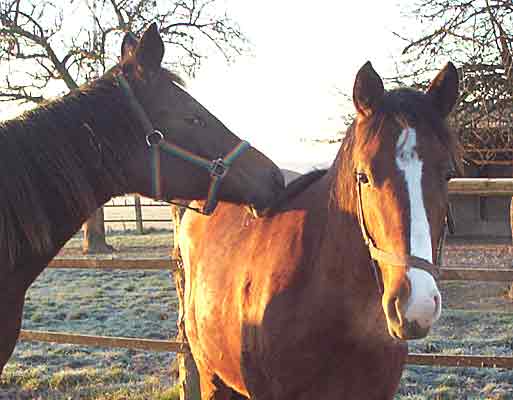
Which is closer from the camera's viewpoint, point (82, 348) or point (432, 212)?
point (432, 212)

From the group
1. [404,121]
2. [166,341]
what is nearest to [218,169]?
[404,121]

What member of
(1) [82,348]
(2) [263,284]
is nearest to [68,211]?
(2) [263,284]

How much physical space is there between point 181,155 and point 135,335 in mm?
4338

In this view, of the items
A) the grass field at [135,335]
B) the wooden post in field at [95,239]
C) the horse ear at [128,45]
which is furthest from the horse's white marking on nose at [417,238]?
the wooden post in field at [95,239]

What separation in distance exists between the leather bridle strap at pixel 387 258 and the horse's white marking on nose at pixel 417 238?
2 cm

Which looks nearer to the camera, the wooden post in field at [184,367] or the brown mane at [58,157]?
the brown mane at [58,157]

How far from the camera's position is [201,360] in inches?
131

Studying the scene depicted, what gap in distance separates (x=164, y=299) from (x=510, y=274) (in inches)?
215

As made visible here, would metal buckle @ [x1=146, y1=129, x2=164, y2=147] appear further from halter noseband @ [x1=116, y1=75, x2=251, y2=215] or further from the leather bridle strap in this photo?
the leather bridle strap

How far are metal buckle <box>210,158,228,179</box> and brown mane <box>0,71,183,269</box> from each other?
1.01ft

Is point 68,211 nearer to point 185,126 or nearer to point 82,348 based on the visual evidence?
point 185,126

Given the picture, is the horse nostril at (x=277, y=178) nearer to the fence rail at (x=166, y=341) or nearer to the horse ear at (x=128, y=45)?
the horse ear at (x=128, y=45)

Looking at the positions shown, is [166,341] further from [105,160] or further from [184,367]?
[105,160]

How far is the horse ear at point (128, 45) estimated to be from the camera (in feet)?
8.01
